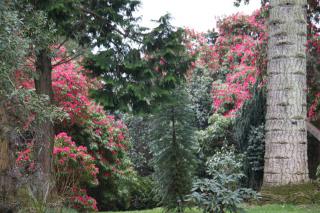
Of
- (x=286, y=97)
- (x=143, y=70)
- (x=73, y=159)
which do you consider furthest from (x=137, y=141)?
(x=286, y=97)

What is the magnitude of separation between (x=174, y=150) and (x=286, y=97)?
2.01m

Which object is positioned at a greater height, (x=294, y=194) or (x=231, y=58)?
(x=231, y=58)

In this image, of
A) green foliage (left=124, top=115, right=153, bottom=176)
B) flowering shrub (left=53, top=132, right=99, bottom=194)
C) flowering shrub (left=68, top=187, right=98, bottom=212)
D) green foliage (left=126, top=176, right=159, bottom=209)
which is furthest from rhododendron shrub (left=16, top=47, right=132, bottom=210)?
green foliage (left=124, top=115, right=153, bottom=176)

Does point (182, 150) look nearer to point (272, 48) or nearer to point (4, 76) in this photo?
point (272, 48)

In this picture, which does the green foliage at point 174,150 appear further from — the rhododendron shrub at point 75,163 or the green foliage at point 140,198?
the green foliage at point 140,198

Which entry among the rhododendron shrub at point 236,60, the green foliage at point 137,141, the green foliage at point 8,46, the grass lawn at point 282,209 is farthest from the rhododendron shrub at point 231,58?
the green foliage at point 8,46

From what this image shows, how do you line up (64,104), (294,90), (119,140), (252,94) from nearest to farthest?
(294,90)
(64,104)
(252,94)
(119,140)

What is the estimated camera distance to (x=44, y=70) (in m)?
7.80

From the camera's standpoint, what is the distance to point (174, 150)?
7.47 m

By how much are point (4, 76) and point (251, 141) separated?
7.78 m

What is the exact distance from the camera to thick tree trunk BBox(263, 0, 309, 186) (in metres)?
7.31

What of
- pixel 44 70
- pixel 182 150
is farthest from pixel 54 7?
pixel 182 150

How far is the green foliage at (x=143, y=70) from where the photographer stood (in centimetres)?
733

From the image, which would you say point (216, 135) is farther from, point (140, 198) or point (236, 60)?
point (236, 60)
